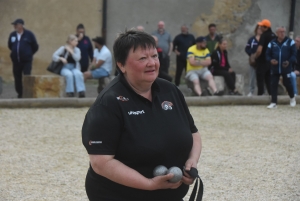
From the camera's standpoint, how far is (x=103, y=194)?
3082 mm

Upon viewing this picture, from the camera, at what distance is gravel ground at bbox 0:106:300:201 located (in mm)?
5761

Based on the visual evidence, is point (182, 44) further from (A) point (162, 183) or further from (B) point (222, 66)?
(A) point (162, 183)

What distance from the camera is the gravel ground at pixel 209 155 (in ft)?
18.9

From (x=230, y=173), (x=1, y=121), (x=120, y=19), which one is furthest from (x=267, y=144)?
(x=120, y=19)

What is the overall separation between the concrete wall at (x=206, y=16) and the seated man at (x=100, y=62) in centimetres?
353

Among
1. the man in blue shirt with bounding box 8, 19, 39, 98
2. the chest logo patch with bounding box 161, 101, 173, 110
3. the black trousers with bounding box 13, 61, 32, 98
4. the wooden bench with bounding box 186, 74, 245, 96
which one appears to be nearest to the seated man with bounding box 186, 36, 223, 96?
the wooden bench with bounding box 186, 74, 245, 96

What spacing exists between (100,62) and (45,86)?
132 cm

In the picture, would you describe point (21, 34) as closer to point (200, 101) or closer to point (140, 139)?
point (200, 101)

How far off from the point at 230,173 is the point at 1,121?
4.63 meters

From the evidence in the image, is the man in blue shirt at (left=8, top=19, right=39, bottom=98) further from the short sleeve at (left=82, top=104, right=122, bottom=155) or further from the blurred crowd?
the short sleeve at (left=82, top=104, right=122, bottom=155)

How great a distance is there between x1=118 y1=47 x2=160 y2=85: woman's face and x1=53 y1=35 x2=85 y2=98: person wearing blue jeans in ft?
29.5

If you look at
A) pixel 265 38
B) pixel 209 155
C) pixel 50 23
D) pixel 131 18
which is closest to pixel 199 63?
pixel 265 38

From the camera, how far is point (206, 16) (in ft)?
53.7

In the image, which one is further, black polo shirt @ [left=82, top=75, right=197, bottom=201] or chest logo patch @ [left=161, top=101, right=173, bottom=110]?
chest logo patch @ [left=161, top=101, right=173, bottom=110]
